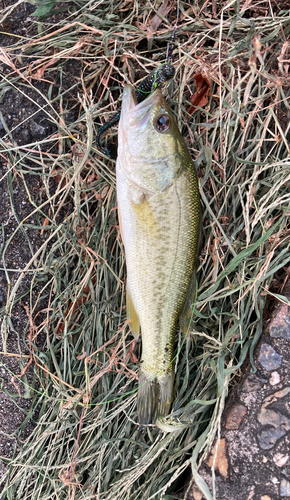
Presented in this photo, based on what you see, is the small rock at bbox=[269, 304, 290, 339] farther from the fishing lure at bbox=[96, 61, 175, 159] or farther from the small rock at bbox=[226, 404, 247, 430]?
the fishing lure at bbox=[96, 61, 175, 159]

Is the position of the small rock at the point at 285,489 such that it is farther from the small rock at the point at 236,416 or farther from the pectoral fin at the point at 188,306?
the pectoral fin at the point at 188,306

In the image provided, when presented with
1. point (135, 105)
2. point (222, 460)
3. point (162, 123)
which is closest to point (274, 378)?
point (222, 460)

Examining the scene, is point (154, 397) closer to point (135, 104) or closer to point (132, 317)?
point (132, 317)

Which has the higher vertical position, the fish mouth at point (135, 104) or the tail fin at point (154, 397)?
the fish mouth at point (135, 104)

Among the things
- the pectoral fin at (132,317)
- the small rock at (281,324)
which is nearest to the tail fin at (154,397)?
the pectoral fin at (132,317)

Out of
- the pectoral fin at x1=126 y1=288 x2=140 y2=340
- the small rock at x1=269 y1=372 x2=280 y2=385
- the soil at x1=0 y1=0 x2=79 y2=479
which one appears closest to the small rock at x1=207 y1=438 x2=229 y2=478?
the small rock at x1=269 y1=372 x2=280 y2=385

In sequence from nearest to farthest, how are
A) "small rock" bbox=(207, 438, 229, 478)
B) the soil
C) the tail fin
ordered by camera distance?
"small rock" bbox=(207, 438, 229, 478) < the tail fin < the soil

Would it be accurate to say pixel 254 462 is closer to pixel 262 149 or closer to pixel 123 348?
pixel 123 348
